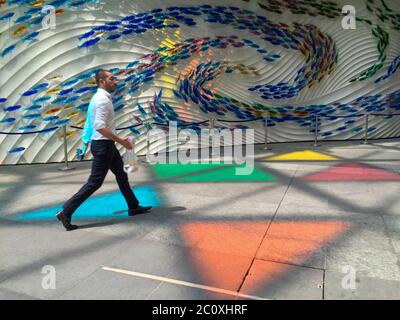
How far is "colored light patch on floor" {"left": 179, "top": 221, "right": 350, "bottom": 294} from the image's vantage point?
3.43 m

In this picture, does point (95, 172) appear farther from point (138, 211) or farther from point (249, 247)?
point (249, 247)

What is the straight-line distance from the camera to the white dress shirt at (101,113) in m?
4.38

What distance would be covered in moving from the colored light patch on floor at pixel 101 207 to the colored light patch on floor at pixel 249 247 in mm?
1189

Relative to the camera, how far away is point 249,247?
13.4 feet

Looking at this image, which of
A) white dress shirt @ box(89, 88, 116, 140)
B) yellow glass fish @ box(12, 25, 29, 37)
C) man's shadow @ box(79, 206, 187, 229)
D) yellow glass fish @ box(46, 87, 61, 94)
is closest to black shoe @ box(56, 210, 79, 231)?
man's shadow @ box(79, 206, 187, 229)

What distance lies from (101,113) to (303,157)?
20.6ft

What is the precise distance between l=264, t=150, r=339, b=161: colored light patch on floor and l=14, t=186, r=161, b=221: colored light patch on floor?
406 cm

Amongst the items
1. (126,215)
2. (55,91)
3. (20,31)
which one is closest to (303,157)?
(126,215)

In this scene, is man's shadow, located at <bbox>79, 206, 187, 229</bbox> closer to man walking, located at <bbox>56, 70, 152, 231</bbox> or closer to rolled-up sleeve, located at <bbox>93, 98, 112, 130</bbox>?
man walking, located at <bbox>56, 70, 152, 231</bbox>

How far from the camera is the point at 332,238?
4312 mm

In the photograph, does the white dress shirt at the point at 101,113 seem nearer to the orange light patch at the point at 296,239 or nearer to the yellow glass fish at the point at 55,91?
the orange light patch at the point at 296,239

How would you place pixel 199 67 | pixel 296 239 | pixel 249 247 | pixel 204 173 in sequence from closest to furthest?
pixel 249 247
pixel 296 239
pixel 204 173
pixel 199 67

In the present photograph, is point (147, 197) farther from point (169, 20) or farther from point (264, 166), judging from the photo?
point (169, 20)

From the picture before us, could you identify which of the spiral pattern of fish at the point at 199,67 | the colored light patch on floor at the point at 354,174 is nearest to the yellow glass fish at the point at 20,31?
the spiral pattern of fish at the point at 199,67
